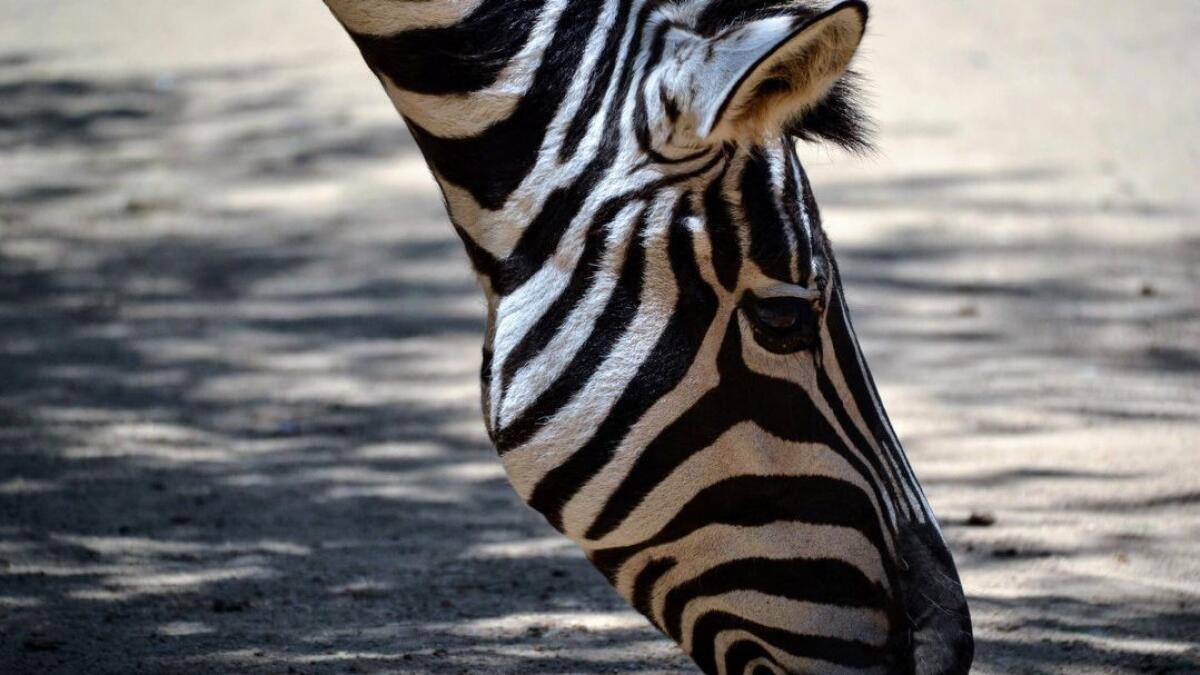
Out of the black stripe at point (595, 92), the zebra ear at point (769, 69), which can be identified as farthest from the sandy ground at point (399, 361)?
the zebra ear at point (769, 69)

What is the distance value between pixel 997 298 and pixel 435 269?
2796mm

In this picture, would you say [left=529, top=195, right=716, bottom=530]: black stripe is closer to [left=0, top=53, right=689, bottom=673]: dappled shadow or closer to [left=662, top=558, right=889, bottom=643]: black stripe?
[left=662, top=558, right=889, bottom=643]: black stripe

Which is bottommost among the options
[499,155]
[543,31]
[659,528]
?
[659,528]

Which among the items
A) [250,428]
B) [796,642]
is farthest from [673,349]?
[250,428]

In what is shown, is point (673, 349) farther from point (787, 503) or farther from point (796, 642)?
point (796, 642)

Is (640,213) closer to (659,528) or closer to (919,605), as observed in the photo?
(659,528)

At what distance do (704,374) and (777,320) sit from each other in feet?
0.52

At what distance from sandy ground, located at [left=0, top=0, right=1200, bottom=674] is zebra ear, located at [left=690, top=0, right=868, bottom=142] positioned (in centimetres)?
166

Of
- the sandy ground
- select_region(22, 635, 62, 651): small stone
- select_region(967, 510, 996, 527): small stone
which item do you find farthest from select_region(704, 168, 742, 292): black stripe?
select_region(967, 510, 996, 527): small stone

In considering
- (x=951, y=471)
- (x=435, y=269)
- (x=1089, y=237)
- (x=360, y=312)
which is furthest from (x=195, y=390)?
(x=1089, y=237)

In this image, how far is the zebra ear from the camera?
2.12 metres

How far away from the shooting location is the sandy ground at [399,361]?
3.71 meters

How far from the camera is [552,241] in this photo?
2424 millimetres

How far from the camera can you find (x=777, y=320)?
7.67 feet
